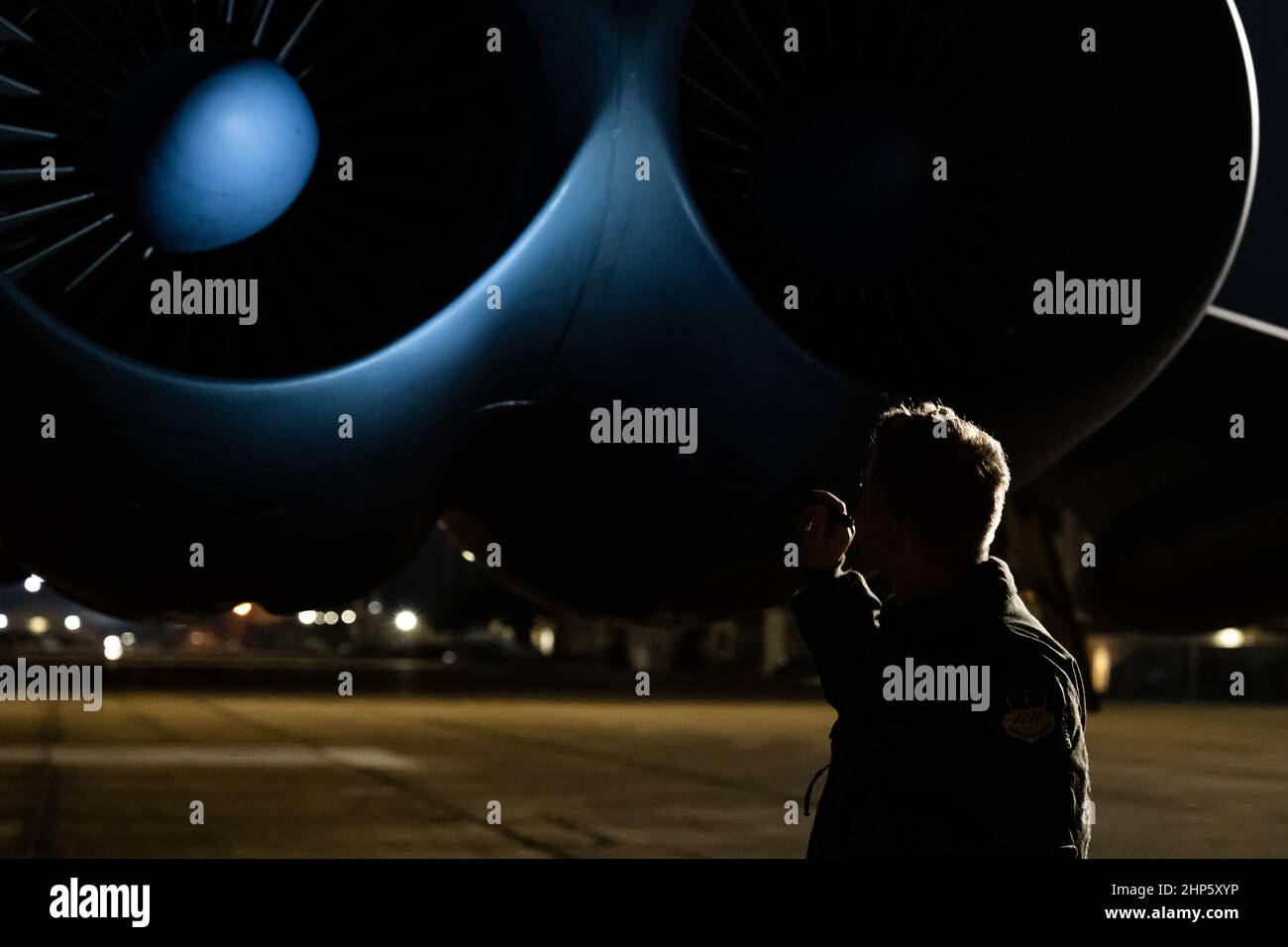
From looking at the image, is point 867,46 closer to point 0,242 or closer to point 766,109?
point 766,109

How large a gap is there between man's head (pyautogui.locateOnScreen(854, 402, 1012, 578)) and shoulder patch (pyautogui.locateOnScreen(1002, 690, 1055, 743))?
0.24 metres

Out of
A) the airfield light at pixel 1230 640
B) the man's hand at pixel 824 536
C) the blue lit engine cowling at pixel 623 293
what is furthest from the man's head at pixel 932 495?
the airfield light at pixel 1230 640

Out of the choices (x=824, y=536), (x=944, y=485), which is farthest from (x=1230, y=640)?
(x=944, y=485)

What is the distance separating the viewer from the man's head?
2652 mm

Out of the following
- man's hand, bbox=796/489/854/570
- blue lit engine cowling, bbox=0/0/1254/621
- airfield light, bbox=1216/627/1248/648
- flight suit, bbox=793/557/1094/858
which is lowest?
airfield light, bbox=1216/627/1248/648

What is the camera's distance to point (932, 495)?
2650 mm

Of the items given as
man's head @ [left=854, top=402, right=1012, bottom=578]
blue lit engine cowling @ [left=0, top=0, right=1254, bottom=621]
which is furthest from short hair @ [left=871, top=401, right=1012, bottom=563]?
blue lit engine cowling @ [left=0, top=0, right=1254, bottom=621]

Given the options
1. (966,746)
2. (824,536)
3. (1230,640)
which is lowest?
(1230,640)

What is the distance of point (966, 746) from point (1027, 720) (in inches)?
3.5

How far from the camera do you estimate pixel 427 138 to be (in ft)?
20.1

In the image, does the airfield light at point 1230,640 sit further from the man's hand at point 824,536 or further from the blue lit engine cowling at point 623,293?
the man's hand at point 824,536

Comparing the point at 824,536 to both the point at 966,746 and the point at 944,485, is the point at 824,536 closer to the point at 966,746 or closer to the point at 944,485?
the point at 944,485

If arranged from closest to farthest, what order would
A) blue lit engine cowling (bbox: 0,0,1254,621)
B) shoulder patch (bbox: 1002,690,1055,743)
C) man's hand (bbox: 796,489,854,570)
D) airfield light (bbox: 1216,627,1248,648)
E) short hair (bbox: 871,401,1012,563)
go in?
shoulder patch (bbox: 1002,690,1055,743), short hair (bbox: 871,401,1012,563), man's hand (bbox: 796,489,854,570), blue lit engine cowling (bbox: 0,0,1254,621), airfield light (bbox: 1216,627,1248,648)

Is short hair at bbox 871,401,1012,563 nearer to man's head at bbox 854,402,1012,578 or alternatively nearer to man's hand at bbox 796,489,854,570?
man's head at bbox 854,402,1012,578
